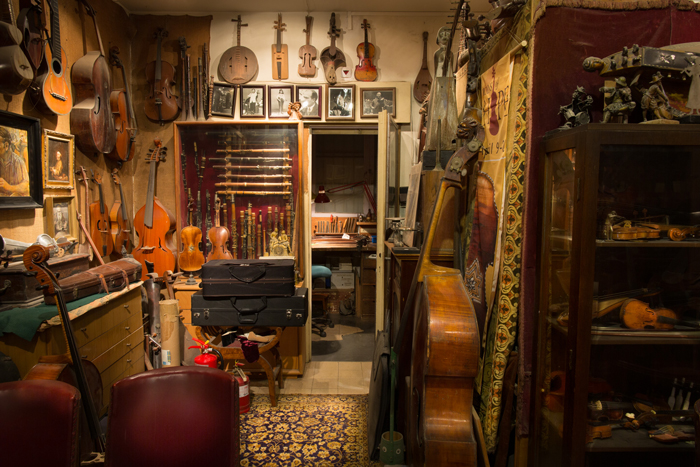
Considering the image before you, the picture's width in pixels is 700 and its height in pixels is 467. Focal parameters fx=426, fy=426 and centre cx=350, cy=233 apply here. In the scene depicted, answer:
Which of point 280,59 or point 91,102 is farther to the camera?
point 280,59

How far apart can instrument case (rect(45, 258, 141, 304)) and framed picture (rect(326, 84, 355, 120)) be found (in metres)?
2.23

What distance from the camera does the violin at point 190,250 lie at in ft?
12.8

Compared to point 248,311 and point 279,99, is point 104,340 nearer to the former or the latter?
point 248,311

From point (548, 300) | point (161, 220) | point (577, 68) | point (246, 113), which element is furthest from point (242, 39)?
point (548, 300)

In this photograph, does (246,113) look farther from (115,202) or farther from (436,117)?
(436,117)

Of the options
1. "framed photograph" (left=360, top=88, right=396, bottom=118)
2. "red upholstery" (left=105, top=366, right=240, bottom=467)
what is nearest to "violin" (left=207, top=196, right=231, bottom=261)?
"framed photograph" (left=360, top=88, right=396, bottom=118)

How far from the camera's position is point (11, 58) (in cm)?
232

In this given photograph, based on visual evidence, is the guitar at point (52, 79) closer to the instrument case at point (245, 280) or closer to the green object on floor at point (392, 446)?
the instrument case at point (245, 280)

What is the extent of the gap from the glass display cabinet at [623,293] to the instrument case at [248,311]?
1942mm

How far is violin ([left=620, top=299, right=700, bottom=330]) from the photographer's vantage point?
1680 mm

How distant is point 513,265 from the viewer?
1970mm

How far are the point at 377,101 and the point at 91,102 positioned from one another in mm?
2445

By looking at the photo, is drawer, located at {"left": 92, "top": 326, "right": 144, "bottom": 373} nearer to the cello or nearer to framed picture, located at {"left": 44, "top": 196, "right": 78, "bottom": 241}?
the cello

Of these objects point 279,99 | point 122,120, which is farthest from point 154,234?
point 279,99
